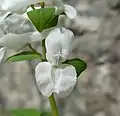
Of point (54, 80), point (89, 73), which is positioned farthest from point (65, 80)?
point (89, 73)

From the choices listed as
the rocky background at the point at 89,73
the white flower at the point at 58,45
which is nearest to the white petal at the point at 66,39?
the white flower at the point at 58,45

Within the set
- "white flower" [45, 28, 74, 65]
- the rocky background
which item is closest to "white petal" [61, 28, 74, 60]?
"white flower" [45, 28, 74, 65]

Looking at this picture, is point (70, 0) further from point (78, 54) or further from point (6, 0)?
point (6, 0)

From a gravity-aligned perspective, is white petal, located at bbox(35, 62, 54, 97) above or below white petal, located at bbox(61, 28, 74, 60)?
below

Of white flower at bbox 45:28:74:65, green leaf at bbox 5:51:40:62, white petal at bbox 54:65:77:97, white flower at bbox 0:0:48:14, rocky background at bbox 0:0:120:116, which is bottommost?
rocky background at bbox 0:0:120:116

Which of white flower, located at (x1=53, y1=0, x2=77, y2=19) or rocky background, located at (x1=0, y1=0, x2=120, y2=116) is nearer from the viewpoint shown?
white flower, located at (x1=53, y1=0, x2=77, y2=19)

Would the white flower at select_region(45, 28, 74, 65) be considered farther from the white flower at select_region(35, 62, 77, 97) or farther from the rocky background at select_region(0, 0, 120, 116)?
the rocky background at select_region(0, 0, 120, 116)
